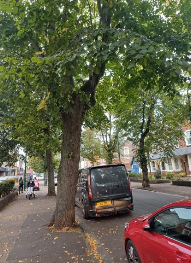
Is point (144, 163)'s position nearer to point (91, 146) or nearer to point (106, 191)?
point (106, 191)

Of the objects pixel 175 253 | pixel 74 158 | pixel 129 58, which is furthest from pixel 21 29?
pixel 175 253

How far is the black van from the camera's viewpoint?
27.0 feet

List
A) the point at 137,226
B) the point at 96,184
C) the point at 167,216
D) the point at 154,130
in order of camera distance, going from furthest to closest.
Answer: the point at 154,130 → the point at 96,184 → the point at 137,226 → the point at 167,216

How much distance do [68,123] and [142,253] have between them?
469cm

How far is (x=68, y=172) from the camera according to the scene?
709cm

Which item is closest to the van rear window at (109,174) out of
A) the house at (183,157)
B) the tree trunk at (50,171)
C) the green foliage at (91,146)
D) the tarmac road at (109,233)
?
the tarmac road at (109,233)

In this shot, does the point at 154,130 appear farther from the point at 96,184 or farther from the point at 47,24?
the point at 47,24

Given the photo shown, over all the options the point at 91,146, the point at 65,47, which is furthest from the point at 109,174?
the point at 91,146

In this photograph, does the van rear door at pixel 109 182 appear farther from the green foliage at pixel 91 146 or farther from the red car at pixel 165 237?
the green foliage at pixel 91 146

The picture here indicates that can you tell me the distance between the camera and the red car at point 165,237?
9.35ft

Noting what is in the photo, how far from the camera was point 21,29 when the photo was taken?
21.9ft

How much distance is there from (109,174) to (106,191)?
67 cm

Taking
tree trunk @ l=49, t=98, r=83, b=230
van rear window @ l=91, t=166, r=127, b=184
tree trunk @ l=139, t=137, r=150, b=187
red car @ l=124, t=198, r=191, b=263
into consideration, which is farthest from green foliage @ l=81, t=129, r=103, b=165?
red car @ l=124, t=198, r=191, b=263

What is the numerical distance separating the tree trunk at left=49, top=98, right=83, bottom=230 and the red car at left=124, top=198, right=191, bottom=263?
3.27 m
